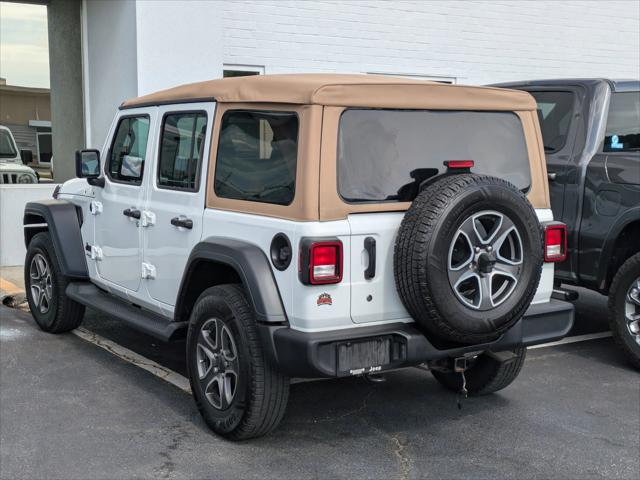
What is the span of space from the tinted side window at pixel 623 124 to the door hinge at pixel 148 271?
3529 mm

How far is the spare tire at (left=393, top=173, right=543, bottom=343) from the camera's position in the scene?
395 centimetres

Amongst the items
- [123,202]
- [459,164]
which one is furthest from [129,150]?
[459,164]

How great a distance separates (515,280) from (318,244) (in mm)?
1049

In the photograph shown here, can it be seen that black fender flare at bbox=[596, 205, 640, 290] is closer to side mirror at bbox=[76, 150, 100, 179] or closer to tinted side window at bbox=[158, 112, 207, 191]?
tinted side window at bbox=[158, 112, 207, 191]

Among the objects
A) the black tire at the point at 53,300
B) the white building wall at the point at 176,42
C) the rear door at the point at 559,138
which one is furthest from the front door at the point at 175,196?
the white building wall at the point at 176,42

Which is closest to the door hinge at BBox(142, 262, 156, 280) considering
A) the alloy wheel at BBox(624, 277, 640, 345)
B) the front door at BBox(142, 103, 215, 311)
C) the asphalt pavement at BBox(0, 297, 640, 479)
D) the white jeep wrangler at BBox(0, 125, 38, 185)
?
the front door at BBox(142, 103, 215, 311)

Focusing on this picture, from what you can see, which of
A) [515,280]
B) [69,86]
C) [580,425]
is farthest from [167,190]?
[69,86]

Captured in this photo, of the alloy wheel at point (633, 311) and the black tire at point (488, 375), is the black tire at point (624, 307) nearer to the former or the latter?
the alloy wheel at point (633, 311)

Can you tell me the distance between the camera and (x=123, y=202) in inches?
225

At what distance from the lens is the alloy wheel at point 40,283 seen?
6707 millimetres

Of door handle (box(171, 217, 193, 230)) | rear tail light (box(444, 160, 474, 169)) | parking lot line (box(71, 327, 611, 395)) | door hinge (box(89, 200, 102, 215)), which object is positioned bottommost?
parking lot line (box(71, 327, 611, 395))

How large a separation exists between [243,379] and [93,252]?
2.40 meters

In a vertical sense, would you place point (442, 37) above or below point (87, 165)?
above

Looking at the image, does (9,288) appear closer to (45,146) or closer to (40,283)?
(40,283)
